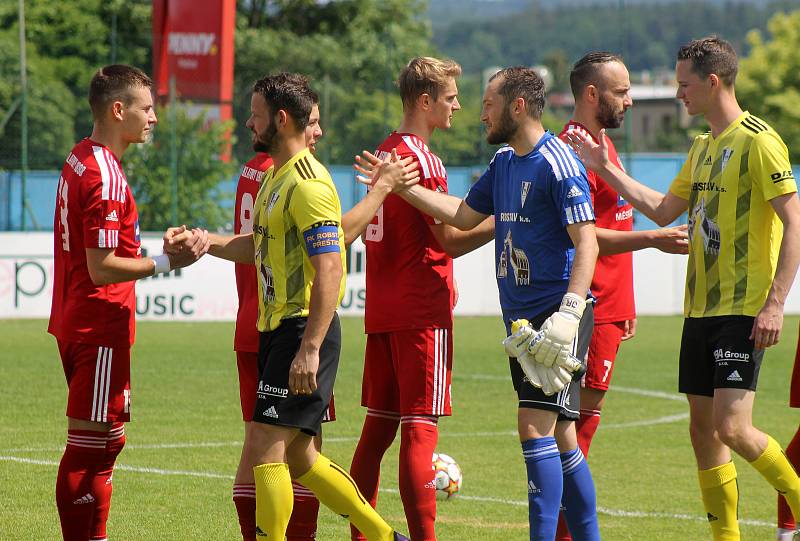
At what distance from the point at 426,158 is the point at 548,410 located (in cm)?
149

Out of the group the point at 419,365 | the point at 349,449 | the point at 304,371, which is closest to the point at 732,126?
the point at 419,365

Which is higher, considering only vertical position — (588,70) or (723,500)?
(588,70)

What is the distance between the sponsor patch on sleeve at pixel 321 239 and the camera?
17.6ft

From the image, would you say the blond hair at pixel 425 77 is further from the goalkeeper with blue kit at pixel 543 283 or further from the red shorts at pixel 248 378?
the red shorts at pixel 248 378

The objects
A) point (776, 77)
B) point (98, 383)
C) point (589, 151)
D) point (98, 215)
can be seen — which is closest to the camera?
point (98, 215)

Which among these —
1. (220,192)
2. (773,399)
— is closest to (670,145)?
(220,192)

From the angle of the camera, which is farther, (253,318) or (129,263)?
(253,318)

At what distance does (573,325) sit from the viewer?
5543 mm

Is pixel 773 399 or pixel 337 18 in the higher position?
pixel 337 18

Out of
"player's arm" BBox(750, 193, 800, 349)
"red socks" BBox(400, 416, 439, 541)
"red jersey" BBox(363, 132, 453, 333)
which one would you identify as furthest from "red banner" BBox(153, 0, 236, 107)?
"player's arm" BBox(750, 193, 800, 349)

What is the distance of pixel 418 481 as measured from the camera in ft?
20.2

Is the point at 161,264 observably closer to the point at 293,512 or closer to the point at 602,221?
the point at 293,512

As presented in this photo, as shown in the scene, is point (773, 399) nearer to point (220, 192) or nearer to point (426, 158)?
point (426, 158)

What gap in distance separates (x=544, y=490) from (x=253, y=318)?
169 centimetres
